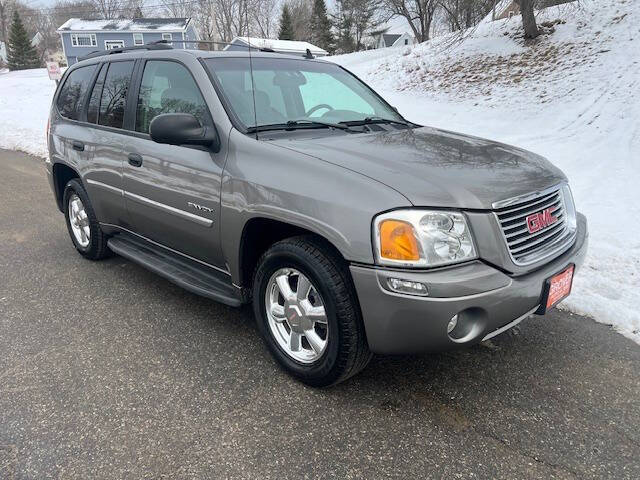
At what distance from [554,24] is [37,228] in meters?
15.5

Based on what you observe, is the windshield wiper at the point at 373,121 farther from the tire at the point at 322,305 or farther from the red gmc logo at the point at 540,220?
the red gmc logo at the point at 540,220

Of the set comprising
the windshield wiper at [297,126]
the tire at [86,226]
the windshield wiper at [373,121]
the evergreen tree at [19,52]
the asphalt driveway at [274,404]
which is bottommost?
the asphalt driveway at [274,404]

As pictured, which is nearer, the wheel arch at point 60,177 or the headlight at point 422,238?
the headlight at point 422,238

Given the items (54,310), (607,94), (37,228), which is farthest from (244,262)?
(607,94)

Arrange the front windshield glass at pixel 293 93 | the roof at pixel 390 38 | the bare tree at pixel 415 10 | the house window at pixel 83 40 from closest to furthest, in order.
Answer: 1. the front windshield glass at pixel 293 93
2. the bare tree at pixel 415 10
3. the house window at pixel 83 40
4. the roof at pixel 390 38

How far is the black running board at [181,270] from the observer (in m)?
3.14

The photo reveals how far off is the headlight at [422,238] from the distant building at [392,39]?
5786 centimetres

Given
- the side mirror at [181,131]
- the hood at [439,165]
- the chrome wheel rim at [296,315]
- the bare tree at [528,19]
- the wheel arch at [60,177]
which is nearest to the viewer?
the hood at [439,165]

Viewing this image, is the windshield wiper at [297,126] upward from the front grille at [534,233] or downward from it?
upward

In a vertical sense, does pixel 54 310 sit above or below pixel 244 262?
below

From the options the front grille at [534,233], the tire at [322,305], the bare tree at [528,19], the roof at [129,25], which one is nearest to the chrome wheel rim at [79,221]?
the tire at [322,305]

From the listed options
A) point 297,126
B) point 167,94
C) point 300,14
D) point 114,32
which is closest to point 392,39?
point 300,14

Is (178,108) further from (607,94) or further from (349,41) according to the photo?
(349,41)

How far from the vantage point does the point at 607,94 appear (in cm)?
1055
